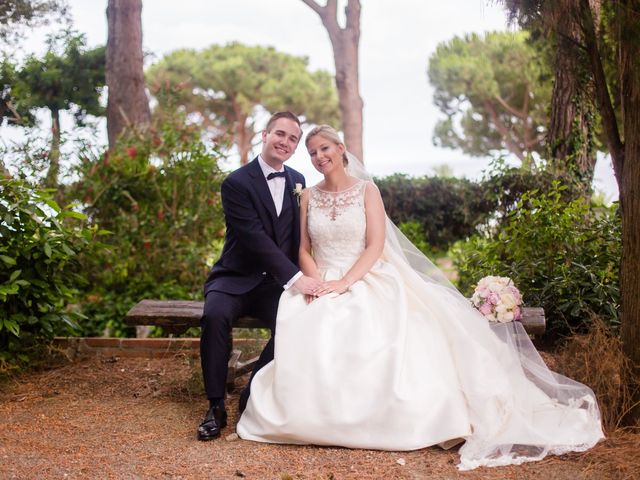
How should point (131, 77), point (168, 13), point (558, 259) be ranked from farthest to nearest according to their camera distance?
point (168, 13) → point (131, 77) → point (558, 259)

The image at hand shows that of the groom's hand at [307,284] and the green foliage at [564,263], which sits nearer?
the groom's hand at [307,284]

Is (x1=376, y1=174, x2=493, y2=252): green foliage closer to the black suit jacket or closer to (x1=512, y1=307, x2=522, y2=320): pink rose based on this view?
the black suit jacket

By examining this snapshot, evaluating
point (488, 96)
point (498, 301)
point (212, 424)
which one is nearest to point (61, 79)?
point (212, 424)

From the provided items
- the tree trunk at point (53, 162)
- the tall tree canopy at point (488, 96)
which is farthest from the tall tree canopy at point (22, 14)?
Result: the tall tree canopy at point (488, 96)

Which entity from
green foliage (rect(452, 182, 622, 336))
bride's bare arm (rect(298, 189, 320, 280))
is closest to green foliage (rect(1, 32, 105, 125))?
bride's bare arm (rect(298, 189, 320, 280))

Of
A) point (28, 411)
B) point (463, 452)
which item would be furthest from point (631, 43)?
point (28, 411)

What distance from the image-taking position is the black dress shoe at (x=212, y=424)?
11.3ft

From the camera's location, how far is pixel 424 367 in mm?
3354

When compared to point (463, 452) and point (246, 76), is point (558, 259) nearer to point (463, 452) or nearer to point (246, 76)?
point (463, 452)

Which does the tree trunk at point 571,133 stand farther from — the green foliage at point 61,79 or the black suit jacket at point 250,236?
the green foliage at point 61,79

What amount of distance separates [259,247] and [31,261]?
1.65m

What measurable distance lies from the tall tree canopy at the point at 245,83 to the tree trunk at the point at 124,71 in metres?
9.59

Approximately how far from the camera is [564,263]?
4.85 m

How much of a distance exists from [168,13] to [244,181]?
45.3 ft
